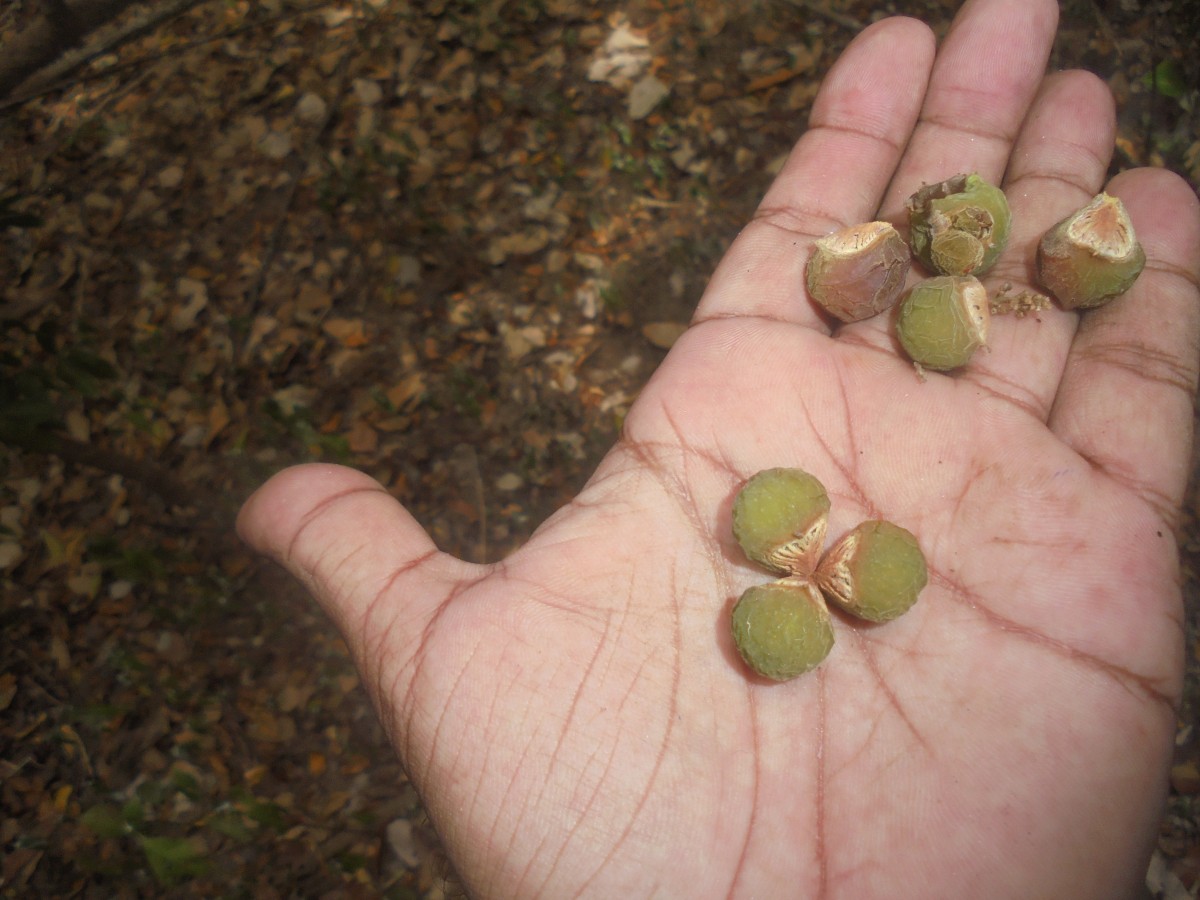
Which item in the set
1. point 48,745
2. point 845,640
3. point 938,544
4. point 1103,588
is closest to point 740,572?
point 845,640

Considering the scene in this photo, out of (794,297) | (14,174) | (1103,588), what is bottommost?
(1103,588)

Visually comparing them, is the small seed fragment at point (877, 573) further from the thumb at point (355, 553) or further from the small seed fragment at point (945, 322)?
the thumb at point (355, 553)

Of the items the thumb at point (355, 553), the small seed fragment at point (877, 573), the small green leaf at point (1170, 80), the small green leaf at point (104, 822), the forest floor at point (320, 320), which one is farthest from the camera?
the small green leaf at point (1170, 80)

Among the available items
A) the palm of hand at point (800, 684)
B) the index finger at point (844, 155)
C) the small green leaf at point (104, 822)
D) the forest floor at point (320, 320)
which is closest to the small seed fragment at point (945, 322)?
the palm of hand at point (800, 684)

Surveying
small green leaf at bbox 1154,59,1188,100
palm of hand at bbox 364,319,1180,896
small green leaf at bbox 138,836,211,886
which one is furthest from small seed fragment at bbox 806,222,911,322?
small green leaf at bbox 138,836,211,886

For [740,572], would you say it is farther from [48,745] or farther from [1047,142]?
[48,745]

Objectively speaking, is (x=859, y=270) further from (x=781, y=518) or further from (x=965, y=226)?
(x=781, y=518)

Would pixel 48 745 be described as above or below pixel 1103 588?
below

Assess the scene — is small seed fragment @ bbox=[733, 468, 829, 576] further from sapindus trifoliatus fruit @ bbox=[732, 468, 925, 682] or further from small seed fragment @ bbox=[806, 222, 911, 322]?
small seed fragment @ bbox=[806, 222, 911, 322]
